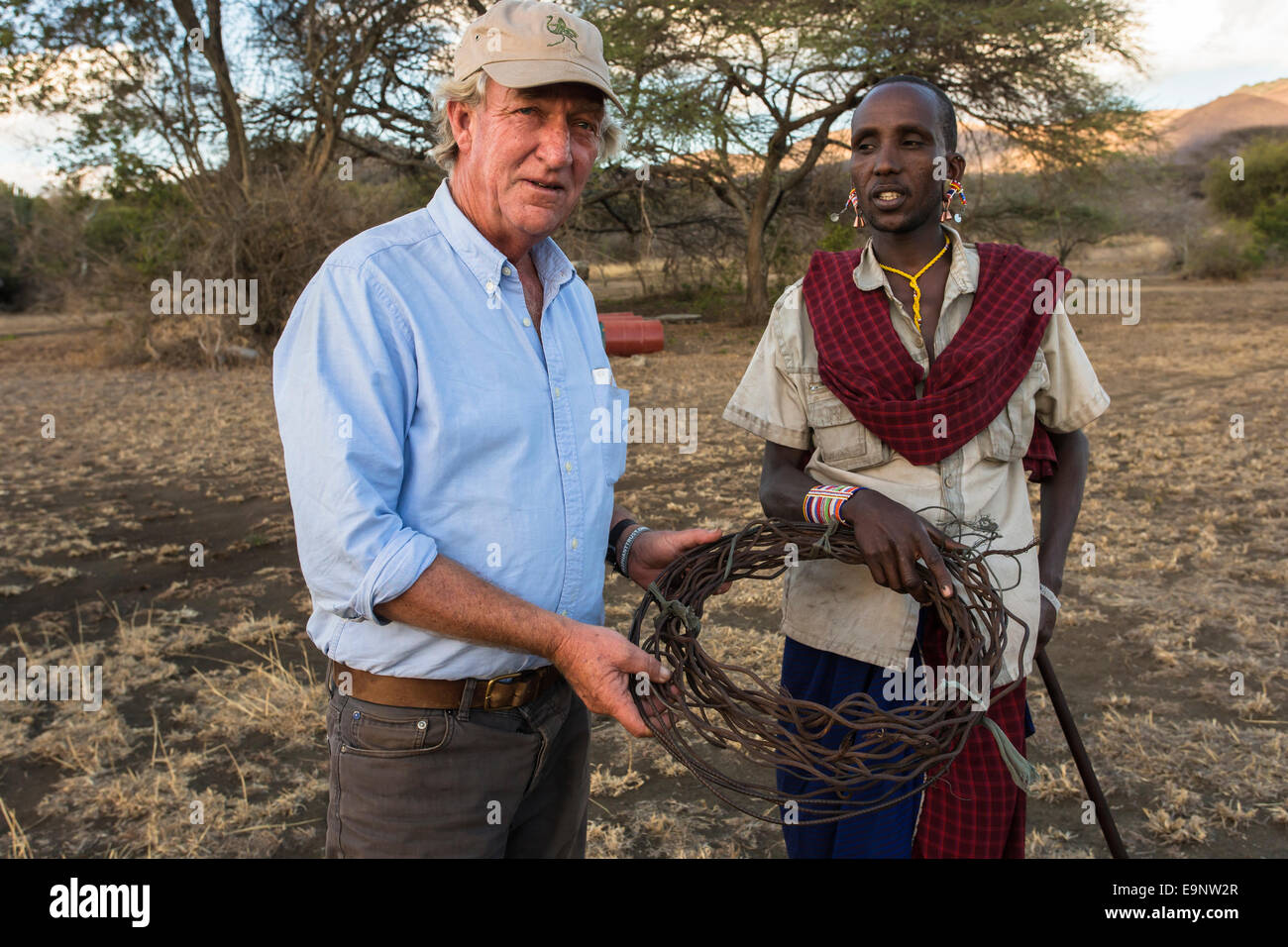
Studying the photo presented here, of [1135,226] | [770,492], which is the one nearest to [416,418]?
[770,492]

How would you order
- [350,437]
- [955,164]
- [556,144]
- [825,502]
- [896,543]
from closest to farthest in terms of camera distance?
[350,437] < [556,144] < [896,543] < [825,502] < [955,164]

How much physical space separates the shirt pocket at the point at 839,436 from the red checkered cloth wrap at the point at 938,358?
0.03 meters

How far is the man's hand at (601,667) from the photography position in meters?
1.54

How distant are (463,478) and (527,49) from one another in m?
0.71

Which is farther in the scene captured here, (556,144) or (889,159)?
(889,159)

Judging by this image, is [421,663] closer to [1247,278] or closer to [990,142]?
[990,142]

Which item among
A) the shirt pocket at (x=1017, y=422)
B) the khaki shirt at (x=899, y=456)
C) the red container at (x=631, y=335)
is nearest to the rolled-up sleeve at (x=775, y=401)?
the khaki shirt at (x=899, y=456)

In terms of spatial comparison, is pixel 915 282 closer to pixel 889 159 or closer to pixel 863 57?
pixel 889 159

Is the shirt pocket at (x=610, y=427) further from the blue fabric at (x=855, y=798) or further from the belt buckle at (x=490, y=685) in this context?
the blue fabric at (x=855, y=798)

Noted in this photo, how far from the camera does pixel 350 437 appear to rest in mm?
→ 1436

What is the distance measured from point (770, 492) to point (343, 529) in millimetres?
987

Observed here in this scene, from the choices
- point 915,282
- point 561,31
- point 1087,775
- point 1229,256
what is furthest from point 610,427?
point 1229,256

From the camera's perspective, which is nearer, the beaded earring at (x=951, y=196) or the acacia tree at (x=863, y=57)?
the beaded earring at (x=951, y=196)

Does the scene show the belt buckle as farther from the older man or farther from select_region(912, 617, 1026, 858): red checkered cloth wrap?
select_region(912, 617, 1026, 858): red checkered cloth wrap
